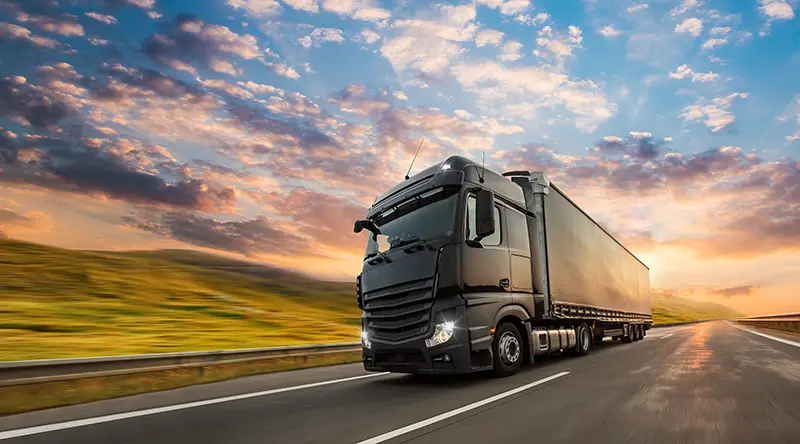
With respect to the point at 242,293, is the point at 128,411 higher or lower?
lower

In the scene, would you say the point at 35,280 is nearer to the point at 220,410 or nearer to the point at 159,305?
the point at 159,305

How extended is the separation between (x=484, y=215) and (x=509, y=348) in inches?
105

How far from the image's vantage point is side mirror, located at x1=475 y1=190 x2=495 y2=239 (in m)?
7.80

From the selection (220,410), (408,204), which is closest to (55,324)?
(220,410)

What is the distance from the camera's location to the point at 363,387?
Answer: 26.1 feet

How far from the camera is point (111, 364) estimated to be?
23.8 feet

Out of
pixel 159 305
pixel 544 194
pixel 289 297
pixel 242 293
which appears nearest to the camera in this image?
pixel 544 194

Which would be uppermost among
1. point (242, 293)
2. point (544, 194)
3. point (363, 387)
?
point (544, 194)

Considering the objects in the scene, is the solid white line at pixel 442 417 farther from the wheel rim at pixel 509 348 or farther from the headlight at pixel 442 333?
the headlight at pixel 442 333

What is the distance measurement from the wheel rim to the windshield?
7.63 feet

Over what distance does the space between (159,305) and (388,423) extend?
14.7 meters

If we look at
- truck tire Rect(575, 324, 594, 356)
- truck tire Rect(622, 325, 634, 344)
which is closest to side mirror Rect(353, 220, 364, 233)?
truck tire Rect(575, 324, 594, 356)

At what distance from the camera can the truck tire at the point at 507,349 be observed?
8445 mm

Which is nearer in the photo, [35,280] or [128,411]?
[128,411]
